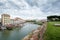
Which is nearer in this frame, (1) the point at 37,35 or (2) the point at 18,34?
(1) the point at 37,35

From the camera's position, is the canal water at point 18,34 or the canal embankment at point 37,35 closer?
the canal embankment at point 37,35

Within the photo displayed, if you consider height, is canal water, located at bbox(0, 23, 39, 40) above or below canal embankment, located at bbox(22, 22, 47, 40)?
below

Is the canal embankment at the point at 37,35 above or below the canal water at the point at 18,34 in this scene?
above

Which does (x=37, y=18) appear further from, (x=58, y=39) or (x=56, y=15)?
(x=58, y=39)

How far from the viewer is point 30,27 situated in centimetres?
799

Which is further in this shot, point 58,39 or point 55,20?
point 55,20

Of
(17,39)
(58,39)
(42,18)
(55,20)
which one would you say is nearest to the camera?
(58,39)

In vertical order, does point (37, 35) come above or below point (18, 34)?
above

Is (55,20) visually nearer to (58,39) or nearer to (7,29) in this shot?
(7,29)

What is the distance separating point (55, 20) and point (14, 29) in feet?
9.49

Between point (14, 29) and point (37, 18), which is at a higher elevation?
point (37, 18)

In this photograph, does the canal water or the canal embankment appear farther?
the canal water

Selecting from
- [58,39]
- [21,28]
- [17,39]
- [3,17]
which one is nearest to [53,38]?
[58,39]

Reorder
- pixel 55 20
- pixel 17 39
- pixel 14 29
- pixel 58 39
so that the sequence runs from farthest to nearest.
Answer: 1. pixel 14 29
2. pixel 55 20
3. pixel 17 39
4. pixel 58 39
